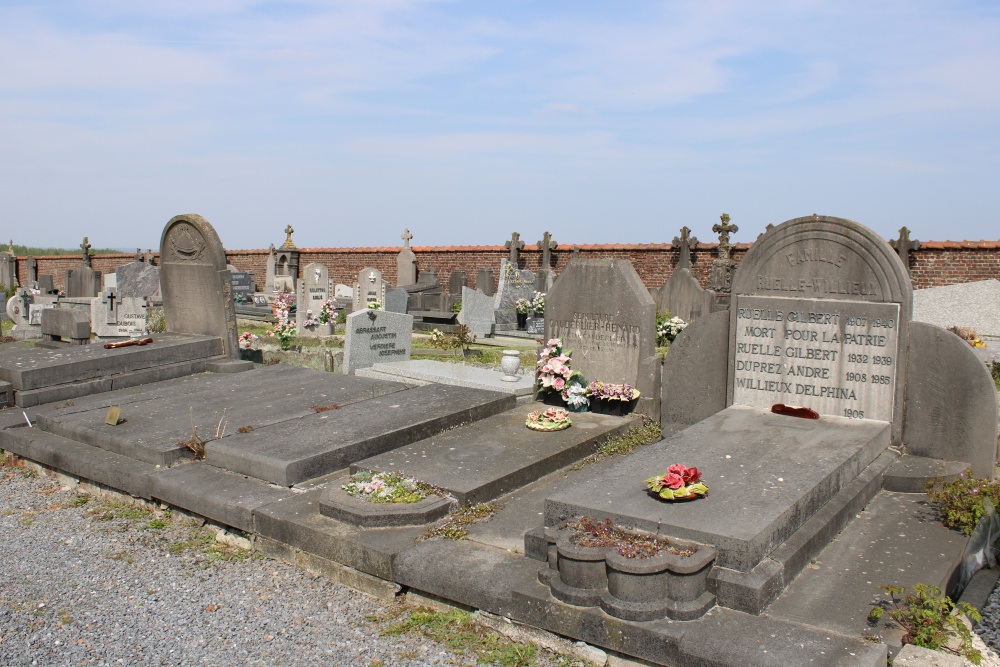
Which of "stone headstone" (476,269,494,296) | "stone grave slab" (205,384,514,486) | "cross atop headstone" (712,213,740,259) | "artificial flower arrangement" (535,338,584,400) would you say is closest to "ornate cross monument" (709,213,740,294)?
"cross atop headstone" (712,213,740,259)

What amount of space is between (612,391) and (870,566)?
3243 millimetres

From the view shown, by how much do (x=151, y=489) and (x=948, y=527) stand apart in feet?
16.6

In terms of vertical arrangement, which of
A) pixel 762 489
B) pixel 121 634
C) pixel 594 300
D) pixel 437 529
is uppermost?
pixel 594 300

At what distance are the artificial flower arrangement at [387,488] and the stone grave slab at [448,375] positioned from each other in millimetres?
2831

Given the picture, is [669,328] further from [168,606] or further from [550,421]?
[168,606]

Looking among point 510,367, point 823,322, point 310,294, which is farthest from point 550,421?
point 310,294

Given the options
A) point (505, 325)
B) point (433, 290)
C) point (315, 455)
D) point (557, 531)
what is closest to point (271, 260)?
point (433, 290)

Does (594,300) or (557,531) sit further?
(594,300)

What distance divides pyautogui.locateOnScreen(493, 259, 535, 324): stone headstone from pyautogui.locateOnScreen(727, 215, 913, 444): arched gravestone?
9701mm

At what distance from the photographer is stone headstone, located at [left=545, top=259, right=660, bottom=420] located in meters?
7.09

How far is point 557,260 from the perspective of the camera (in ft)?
79.4

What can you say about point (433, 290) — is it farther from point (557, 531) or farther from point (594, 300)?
point (557, 531)

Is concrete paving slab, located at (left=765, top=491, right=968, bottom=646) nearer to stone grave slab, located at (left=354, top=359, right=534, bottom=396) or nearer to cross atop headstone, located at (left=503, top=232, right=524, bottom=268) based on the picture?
stone grave slab, located at (left=354, top=359, right=534, bottom=396)

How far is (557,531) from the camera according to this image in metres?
3.98
